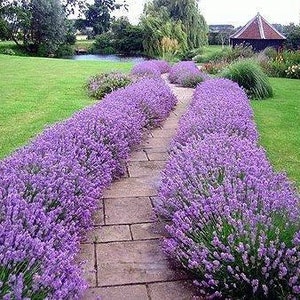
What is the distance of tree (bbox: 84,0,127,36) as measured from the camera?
4516 centimetres

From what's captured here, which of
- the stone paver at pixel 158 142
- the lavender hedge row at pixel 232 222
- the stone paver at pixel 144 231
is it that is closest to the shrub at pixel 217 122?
the stone paver at pixel 158 142

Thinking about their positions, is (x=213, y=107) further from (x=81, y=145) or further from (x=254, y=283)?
(x=254, y=283)

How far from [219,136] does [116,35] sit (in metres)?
32.8

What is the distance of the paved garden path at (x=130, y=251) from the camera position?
8.16ft

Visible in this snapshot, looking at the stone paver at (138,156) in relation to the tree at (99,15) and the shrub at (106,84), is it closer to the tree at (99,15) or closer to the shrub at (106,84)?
A: the shrub at (106,84)

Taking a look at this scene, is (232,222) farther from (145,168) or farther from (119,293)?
(145,168)

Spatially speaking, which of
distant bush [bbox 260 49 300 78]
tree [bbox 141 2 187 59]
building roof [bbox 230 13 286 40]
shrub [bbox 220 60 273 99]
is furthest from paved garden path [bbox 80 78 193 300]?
building roof [bbox 230 13 286 40]

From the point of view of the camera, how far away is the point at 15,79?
12.3 metres

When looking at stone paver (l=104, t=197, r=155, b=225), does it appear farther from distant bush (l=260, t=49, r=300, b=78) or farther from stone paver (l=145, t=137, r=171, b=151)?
distant bush (l=260, t=49, r=300, b=78)

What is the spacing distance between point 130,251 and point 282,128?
473 centimetres

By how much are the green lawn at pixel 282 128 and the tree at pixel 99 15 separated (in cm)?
3643

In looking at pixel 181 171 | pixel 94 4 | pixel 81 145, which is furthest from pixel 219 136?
pixel 94 4

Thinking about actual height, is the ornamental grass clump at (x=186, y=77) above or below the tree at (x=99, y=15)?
below

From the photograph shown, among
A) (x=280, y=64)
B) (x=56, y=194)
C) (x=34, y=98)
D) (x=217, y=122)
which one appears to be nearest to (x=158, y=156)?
(x=217, y=122)
